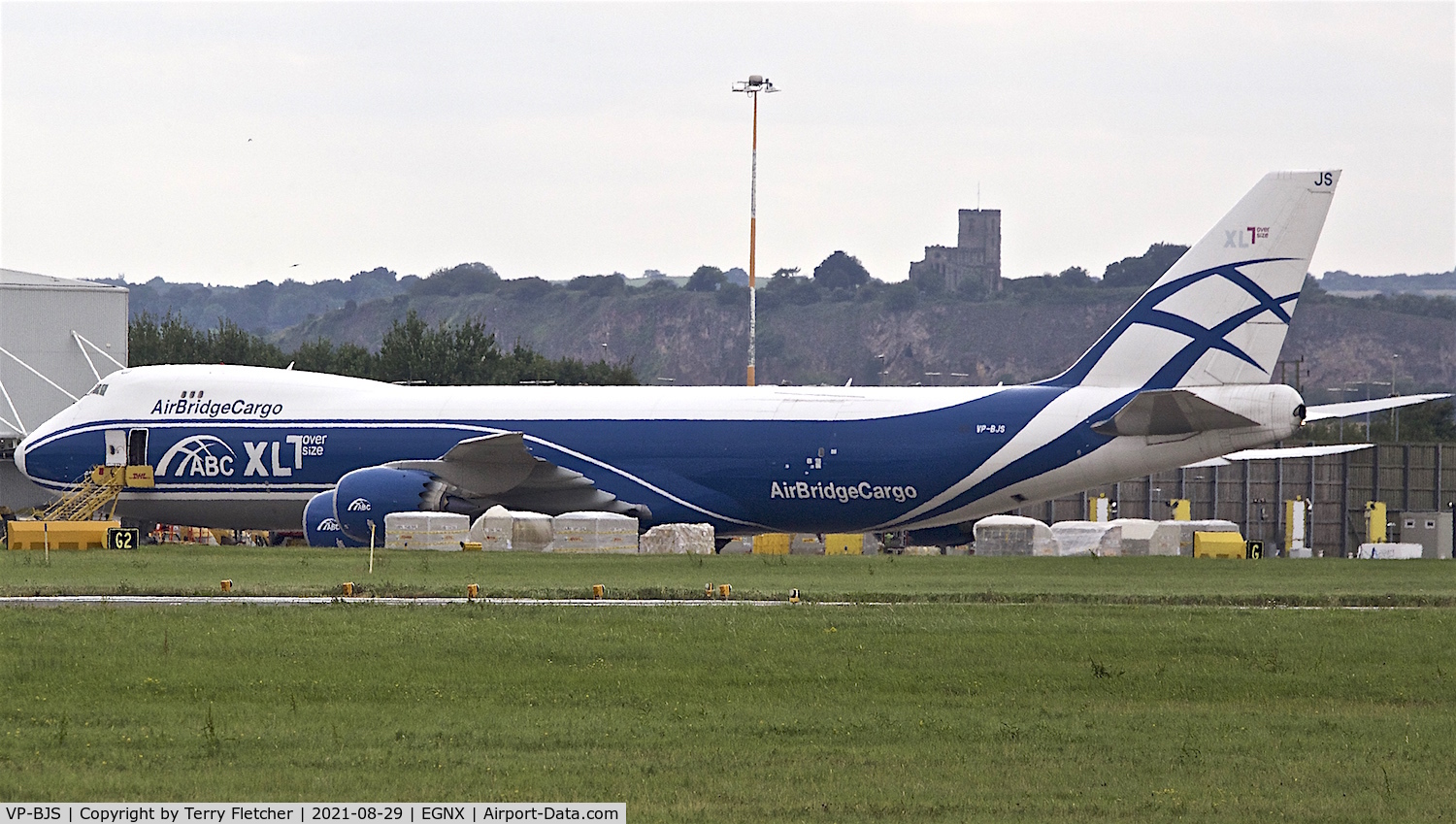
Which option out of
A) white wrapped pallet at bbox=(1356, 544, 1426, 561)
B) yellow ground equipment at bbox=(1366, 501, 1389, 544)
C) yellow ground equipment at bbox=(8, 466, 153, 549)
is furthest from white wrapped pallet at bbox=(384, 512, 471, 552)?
yellow ground equipment at bbox=(1366, 501, 1389, 544)

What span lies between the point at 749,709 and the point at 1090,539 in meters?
26.8

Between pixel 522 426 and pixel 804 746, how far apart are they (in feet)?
97.3

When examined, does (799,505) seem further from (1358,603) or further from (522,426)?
(1358,603)

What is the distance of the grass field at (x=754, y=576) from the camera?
29.7 m

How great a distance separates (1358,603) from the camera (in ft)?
97.7

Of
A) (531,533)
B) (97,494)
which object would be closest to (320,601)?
(531,533)

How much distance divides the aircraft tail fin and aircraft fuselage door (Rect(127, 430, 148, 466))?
2409 cm

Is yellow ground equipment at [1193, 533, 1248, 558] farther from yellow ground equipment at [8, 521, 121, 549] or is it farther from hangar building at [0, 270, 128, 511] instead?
hangar building at [0, 270, 128, 511]

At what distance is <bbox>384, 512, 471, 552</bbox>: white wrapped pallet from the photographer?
41750 millimetres

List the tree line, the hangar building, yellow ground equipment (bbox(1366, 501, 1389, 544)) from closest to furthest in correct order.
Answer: the hangar building → yellow ground equipment (bbox(1366, 501, 1389, 544)) → the tree line

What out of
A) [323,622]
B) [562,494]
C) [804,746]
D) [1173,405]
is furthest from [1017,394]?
[804,746]

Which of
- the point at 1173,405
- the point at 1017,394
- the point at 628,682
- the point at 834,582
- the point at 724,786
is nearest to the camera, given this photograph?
the point at 724,786

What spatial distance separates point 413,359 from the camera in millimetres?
93875

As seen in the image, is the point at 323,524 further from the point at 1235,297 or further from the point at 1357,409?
the point at 1357,409
